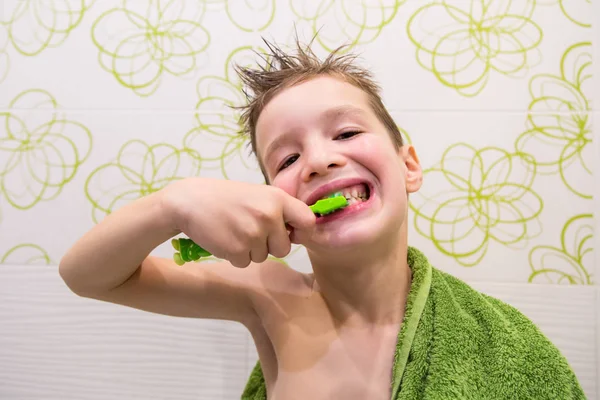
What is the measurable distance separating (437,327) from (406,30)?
56 centimetres

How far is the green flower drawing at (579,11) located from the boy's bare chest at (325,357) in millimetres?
679

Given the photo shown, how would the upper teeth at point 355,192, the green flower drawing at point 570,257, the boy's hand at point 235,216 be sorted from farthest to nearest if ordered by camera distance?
1. the green flower drawing at point 570,257
2. the upper teeth at point 355,192
3. the boy's hand at point 235,216

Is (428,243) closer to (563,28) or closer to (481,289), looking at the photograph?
(481,289)

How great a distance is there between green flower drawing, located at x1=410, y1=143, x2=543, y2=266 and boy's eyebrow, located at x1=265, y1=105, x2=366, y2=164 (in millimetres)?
285

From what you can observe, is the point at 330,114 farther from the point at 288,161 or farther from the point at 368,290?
the point at 368,290

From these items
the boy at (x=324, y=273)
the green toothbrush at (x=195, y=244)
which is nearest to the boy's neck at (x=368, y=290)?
the boy at (x=324, y=273)

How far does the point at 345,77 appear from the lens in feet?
2.28

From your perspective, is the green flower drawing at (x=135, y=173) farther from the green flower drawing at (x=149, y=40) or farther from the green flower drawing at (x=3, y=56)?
the green flower drawing at (x=3, y=56)

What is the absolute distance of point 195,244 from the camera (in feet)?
1.71

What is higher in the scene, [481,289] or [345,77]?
[345,77]

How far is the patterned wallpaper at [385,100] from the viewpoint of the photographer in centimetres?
85

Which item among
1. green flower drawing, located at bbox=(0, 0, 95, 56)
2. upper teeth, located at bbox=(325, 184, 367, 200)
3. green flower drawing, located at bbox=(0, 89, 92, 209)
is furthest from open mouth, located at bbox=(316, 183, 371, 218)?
green flower drawing, located at bbox=(0, 0, 95, 56)

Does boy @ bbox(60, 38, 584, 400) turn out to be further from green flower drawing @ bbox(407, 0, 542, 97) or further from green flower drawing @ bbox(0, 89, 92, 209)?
green flower drawing @ bbox(0, 89, 92, 209)

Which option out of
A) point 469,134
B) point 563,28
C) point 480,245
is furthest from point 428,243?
point 563,28
